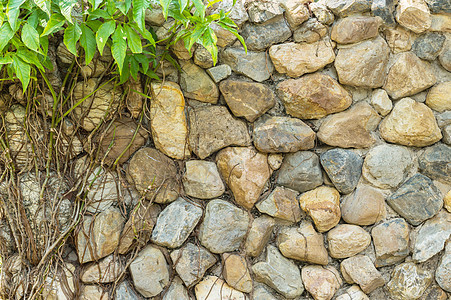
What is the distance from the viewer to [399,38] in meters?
1.57

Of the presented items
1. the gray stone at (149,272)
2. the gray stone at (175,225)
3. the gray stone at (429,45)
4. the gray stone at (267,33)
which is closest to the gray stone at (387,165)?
the gray stone at (429,45)

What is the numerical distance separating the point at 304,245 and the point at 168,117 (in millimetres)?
756

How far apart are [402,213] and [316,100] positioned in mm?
571

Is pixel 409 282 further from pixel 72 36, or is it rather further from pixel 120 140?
pixel 72 36

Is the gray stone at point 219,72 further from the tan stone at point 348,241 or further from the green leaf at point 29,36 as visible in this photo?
the tan stone at point 348,241

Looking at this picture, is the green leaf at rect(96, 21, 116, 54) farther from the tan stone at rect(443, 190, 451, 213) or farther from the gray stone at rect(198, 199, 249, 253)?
the tan stone at rect(443, 190, 451, 213)

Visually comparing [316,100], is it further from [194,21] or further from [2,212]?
[2,212]

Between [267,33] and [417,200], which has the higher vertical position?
[267,33]

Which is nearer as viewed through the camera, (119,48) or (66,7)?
(66,7)

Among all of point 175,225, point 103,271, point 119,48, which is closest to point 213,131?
point 175,225

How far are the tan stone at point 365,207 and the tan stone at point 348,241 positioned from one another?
0.04 meters

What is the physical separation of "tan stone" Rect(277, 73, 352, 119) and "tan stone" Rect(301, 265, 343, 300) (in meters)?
0.63

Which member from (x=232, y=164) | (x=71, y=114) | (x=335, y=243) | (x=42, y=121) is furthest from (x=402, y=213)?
(x=42, y=121)

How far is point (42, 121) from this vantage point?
1.59 metres
